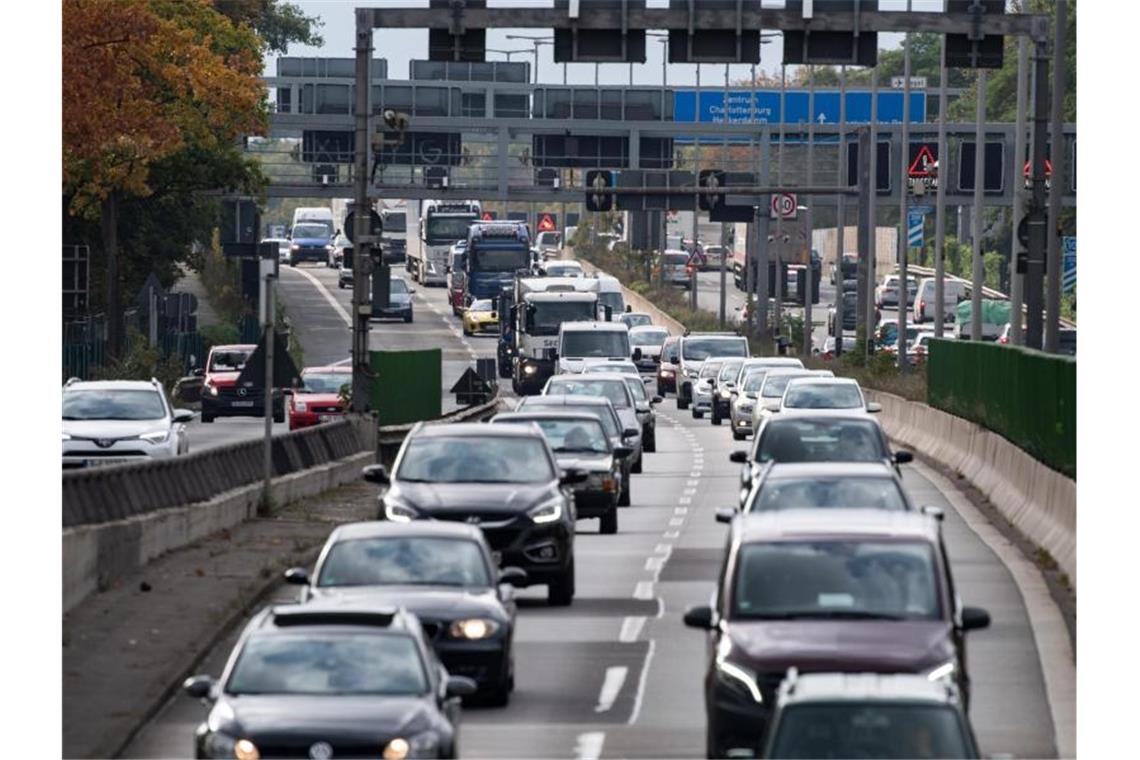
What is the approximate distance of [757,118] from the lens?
468ft

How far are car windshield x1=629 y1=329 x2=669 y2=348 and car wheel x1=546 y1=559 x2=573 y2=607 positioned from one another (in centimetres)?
6897

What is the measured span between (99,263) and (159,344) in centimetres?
941

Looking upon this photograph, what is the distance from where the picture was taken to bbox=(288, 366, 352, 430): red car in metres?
62.8

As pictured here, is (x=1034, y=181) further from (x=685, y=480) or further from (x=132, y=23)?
(x=132, y=23)

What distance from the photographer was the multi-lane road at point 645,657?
1950 centimetres

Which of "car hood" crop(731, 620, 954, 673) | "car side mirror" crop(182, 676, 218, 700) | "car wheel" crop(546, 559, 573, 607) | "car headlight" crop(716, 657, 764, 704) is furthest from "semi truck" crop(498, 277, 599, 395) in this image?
"car side mirror" crop(182, 676, 218, 700)

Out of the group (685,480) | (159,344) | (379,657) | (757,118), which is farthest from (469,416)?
(757,118)

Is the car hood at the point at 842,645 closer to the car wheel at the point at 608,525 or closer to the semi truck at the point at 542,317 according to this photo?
the car wheel at the point at 608,525

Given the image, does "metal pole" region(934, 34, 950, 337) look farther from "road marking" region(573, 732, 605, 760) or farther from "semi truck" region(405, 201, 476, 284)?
"semi truck" region(405, 201, 476, 284)

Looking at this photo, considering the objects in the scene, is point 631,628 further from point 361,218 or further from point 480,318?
point 480,318

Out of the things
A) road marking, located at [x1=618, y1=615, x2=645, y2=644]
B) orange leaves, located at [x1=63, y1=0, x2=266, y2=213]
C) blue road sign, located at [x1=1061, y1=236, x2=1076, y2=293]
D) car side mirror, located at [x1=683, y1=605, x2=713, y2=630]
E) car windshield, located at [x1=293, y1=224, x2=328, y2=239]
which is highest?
orange leaves, located at [x1=63, y1=0, x2=266, y2=213]

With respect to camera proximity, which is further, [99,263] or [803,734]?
[99,263]

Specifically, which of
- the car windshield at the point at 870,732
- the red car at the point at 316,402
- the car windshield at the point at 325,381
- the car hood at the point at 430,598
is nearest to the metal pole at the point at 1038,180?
the red car at the point at 316,402

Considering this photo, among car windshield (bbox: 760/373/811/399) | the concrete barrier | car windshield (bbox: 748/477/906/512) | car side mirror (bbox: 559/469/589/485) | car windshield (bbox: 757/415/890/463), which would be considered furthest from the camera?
car windshield (bbox: 760/373/811/399)
